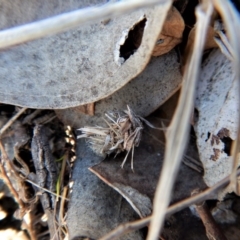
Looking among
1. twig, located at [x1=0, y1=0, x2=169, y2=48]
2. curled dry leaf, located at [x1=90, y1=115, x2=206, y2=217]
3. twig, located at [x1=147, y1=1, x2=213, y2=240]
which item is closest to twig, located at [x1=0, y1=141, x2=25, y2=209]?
curled dry leaf, located at [x1=90, y1=115, x2=206, y2=217]

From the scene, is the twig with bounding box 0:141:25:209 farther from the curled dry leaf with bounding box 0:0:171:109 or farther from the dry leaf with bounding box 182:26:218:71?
the dry leaf with bounding box 182:26:218:71

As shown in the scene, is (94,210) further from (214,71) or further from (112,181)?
(214,71)

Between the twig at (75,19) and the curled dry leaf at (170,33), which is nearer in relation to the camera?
the twig at (75,19)

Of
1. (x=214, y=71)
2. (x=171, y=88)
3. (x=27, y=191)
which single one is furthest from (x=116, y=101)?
(x=27, y=191)

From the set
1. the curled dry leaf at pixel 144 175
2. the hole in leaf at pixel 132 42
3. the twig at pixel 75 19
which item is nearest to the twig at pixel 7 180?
the curled dry leaf at pixel 144 175

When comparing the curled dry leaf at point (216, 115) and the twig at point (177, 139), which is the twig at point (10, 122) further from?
the twig at point (177, 139)

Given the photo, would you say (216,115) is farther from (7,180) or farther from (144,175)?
(7,180)
